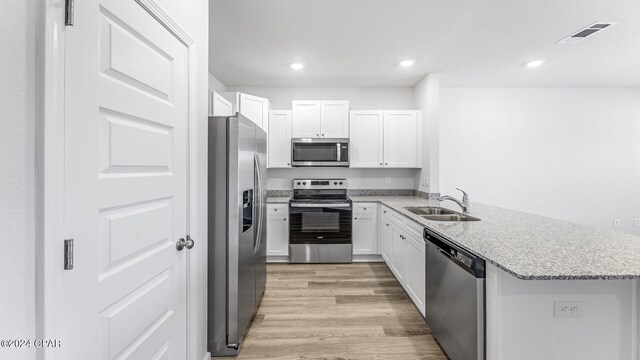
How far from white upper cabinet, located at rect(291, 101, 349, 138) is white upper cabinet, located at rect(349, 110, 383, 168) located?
5.9 inches

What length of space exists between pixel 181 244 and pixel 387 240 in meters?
2.57

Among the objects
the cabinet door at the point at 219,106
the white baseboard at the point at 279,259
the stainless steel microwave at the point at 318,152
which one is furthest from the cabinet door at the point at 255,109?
the white baseboard at the point at 279,259

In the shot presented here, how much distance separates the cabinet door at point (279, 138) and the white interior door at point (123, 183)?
2456 millimetres

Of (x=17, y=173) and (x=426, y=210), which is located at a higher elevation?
(x=17, y=173)

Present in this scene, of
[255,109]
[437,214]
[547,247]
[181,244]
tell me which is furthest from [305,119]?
[547,247]

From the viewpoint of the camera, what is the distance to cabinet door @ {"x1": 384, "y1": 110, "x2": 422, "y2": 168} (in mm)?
3891

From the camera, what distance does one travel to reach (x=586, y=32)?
2.52 meters

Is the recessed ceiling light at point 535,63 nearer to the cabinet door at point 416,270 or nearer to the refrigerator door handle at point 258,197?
the cabinet door at point 416,270

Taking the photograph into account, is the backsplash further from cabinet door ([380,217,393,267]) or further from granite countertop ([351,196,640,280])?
granite countertop ([351,196,640,280])

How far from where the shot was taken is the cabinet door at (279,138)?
3.86 meters

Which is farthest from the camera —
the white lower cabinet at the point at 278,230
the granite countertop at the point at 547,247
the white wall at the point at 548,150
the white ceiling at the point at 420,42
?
the white wall at the point at 548,150

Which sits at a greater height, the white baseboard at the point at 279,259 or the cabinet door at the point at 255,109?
the cabinet door at the point at 255,109

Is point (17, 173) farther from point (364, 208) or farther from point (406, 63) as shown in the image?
point (406, 63)

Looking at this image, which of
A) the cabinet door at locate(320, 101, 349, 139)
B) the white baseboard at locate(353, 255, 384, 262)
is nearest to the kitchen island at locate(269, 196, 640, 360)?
the white baseboard at locate(353, 255, 384, 262)
